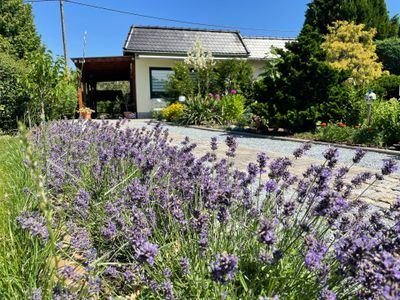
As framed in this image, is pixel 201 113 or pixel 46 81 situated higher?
pixel 46 81

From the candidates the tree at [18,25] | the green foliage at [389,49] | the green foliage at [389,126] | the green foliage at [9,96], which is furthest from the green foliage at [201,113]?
the tree at [18,25]

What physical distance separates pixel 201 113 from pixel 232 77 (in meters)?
4.47

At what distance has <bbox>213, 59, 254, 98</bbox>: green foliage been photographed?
54.7 feet

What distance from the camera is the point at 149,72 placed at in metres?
18.3

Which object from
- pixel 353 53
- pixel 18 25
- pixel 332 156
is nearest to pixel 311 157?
pixel 332 156

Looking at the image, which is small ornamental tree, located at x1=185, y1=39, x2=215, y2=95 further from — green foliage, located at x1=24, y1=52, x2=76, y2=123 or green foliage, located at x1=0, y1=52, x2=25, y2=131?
green foliage, located at x1=24, y1=52, x2=76, y2=123

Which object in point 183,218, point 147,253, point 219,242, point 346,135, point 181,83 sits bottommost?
point 346,135

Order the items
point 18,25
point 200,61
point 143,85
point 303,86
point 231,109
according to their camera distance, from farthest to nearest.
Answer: point 18,25
point 143,85
point 200,61
point 231,109
point 303,86

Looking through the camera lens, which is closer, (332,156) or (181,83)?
(332,156)

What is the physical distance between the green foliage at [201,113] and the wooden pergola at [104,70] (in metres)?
5.10

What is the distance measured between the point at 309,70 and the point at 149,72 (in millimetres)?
11040

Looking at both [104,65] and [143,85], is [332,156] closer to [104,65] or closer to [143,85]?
[143,85]

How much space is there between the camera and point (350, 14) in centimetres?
2370

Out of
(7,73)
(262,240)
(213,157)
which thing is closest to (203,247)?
(262,240)
